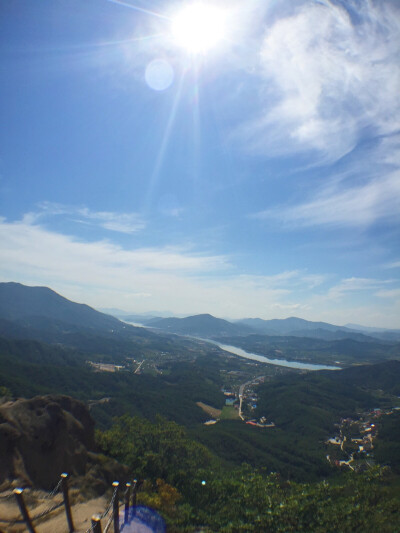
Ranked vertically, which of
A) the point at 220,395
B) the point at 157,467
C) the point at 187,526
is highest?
the point at 187,526

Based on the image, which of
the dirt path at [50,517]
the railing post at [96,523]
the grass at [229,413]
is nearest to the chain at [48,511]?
the dirt path at [50,517]

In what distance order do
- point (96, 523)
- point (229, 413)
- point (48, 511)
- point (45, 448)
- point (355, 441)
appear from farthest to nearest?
point (229, 413)
point (355, 441)
point (45, 448)
point (48, 511)
point (96, 523)

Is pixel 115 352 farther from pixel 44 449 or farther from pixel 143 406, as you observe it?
pixel 44 449

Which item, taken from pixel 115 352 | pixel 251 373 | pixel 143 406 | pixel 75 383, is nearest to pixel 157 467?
pixel 143 406

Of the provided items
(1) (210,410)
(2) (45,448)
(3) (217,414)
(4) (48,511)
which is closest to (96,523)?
(4) (48,511)

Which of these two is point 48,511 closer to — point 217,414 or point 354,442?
point 354,442

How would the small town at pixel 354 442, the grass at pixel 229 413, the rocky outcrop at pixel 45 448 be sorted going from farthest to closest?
1. the grass at pixel 229 413
2. the small town at pixel 354 442
3. the rocky outcrop at pixel 45 448

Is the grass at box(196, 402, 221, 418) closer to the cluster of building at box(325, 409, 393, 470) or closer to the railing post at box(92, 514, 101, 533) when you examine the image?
the cluster of building at box(325, 409, 393, 470)

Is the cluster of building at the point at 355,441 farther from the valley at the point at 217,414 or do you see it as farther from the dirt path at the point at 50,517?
→ the dirt path at the point at 50,517
